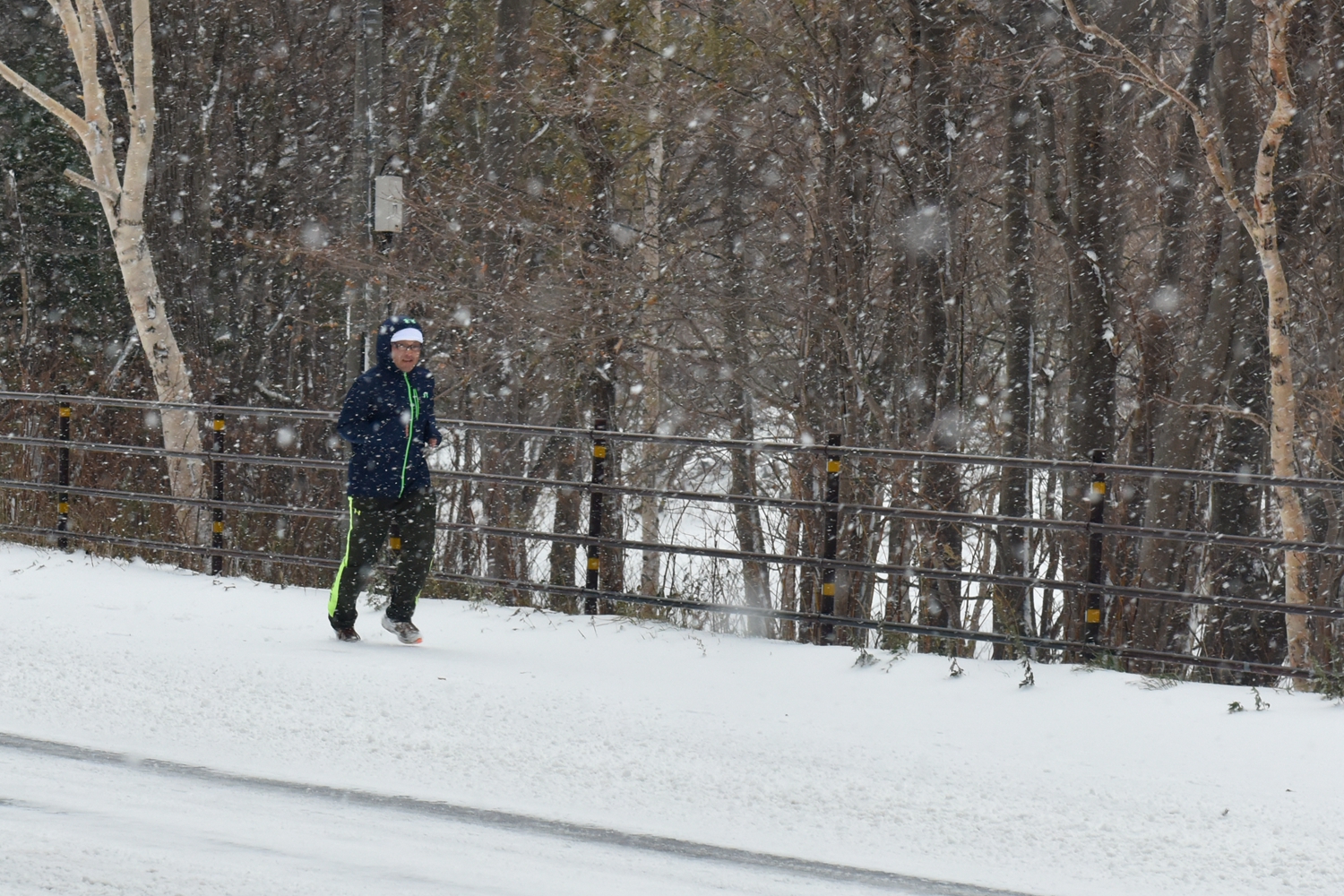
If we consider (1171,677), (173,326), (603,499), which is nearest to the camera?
(1171,677)

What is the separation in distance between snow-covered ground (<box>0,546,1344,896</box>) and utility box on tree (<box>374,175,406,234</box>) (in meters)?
3.48

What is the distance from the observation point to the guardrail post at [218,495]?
39.3 feet

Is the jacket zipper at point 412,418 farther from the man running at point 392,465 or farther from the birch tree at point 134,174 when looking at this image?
the birch tree at point 134,174

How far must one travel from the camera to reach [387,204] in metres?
11.8

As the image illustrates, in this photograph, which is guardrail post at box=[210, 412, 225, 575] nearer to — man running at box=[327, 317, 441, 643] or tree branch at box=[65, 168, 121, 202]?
man running at box=[327, 317, 441, 643]

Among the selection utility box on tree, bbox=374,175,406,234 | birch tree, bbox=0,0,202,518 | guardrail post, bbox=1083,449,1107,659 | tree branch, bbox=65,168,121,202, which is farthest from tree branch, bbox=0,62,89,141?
guardrail post, bbox=1083,449,1107,659

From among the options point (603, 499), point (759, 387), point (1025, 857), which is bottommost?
point (1025, 857)

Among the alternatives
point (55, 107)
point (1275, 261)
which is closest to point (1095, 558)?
point (1275, 261)

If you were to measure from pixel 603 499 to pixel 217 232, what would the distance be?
15127 millimetres

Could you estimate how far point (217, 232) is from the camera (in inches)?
927

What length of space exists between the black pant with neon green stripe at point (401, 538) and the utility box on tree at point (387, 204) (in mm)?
3287

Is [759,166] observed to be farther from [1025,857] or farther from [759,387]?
[1025,857]

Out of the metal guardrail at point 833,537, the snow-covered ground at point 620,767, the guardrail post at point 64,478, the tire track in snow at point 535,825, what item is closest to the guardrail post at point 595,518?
the metal guardrail at point 833,537

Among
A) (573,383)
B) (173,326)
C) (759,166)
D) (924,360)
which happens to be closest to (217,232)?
(173,326)
